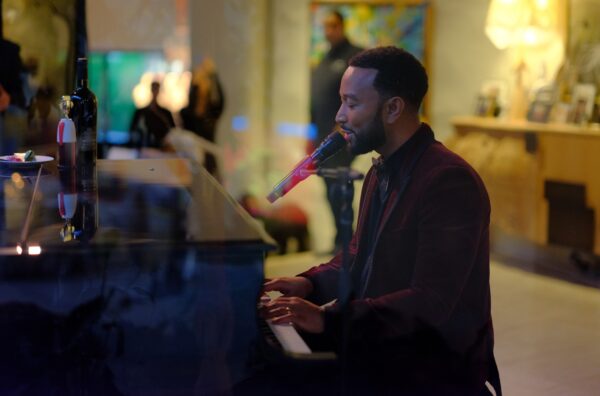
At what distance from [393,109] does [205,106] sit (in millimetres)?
3587

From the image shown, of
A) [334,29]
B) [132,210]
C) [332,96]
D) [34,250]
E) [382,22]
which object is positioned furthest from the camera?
[382,22]

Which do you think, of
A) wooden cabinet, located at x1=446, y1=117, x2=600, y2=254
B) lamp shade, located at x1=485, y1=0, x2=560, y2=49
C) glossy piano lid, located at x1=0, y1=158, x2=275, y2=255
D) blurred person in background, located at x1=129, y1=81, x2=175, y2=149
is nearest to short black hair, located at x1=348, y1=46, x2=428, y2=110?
glossy piano lid, located at x1=0, y1=158, x2=275, y2=255

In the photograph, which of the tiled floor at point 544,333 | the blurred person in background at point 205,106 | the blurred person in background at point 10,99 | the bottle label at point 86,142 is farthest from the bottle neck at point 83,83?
the blurred person in background at point 205,106

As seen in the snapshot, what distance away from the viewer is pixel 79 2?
3.90m

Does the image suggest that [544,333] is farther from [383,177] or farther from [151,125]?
[383,177]

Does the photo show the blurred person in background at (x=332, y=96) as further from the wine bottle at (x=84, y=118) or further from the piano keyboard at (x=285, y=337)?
the wine bottle at (x=84, y=118)

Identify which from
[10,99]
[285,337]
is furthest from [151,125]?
[285,337]

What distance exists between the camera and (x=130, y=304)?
1.73m

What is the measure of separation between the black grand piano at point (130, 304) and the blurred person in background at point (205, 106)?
109 inches

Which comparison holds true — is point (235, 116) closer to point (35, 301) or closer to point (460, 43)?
point (460, 43)

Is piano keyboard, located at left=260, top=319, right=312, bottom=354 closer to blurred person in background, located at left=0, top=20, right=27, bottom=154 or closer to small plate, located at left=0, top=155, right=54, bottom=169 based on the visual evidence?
small plate, located at left=0, top=155, right=54, bottom=169

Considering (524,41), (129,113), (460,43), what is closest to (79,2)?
(129,113)

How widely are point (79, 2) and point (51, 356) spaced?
2.44 metres

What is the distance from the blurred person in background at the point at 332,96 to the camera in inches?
75.1
